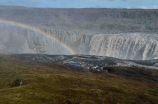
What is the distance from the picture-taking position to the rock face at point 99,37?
6305 centimetres

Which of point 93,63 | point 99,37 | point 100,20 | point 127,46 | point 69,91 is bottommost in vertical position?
point 69,91

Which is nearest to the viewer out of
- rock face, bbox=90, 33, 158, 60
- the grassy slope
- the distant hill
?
the grassy slope

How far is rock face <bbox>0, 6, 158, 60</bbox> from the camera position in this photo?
63.1 meters

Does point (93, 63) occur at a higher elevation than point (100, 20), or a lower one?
lower

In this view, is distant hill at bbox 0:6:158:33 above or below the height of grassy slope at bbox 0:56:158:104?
above

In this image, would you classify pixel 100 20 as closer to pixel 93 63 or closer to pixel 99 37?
pixel 99 37

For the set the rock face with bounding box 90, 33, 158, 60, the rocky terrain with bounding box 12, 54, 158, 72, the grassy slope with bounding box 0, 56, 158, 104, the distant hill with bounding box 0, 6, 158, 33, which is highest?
the distant hill with bounding box 0, 6, 158, 33

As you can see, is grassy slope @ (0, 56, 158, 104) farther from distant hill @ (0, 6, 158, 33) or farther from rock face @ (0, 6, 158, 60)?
distant hill @ (0, 6, 158, 33)

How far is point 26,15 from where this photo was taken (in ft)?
429

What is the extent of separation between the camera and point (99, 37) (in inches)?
2798

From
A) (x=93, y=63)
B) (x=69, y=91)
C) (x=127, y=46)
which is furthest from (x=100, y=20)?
(x=69, y=91)

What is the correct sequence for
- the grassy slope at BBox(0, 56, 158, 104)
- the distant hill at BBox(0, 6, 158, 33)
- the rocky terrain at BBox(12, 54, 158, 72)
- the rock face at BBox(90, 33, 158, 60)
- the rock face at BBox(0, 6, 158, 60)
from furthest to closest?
the distant hill at BBox(0, 6, 158, 33), the rock face at BBox(0, 6, 158, 60), the rock face at BBox(90, 33, 158, 60), the rocky terrain at BBox(12, 54, 158, 72), the grassy slope at BBox(0, 56, 158, 104)

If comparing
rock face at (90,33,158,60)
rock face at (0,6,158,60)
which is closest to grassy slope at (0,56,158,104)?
rock face at (90,33,158,60)

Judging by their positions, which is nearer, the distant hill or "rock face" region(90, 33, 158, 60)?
"rock face" region(90, 33, 158, 60)
